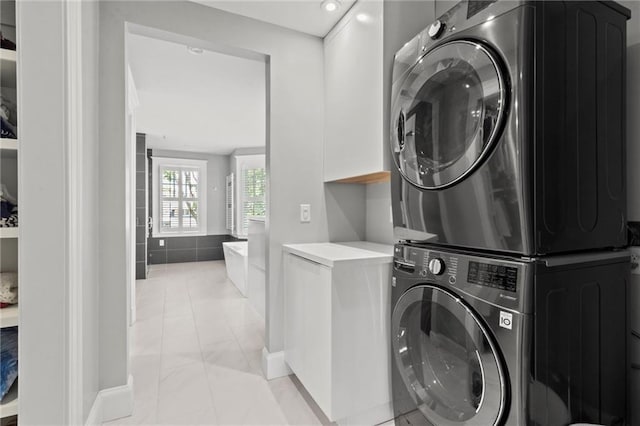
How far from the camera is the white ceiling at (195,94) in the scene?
2732mm

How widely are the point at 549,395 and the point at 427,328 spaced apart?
0.42 m

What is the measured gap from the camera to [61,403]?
1.17m

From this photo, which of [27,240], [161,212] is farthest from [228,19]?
[161,212]

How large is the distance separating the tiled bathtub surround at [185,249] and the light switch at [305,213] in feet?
16.2

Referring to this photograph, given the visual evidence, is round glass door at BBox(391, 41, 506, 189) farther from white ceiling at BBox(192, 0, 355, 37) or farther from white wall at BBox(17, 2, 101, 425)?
white wall at BBox(17, 2, 101, 425)

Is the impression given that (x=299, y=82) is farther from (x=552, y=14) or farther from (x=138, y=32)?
(x=552, y=14)

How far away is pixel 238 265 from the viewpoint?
444 centimetres

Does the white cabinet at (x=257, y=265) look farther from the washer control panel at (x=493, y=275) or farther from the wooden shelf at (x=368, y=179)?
the washer control panel at (x=493, y=275)

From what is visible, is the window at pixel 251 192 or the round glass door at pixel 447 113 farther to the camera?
the window at pixel 251 192

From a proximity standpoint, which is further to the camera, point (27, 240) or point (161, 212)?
point (161, 212)

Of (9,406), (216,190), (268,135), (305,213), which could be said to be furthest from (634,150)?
(216,190)

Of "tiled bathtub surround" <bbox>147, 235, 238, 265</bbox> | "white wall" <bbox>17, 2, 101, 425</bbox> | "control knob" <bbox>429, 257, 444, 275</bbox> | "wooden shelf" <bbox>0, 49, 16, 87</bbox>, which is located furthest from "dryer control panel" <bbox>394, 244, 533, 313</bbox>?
"tiled bathtub surround" <bbox>147, 235, 238, 265</bbox>

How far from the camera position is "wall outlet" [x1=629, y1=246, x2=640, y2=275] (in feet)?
3.90

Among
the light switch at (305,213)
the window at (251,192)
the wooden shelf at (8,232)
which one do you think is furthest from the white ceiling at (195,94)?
the wooden shelf at (8,232)
